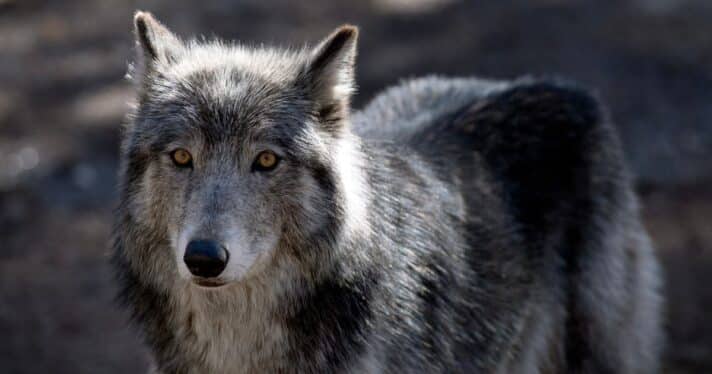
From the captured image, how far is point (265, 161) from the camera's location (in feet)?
13.4

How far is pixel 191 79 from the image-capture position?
4285 mm

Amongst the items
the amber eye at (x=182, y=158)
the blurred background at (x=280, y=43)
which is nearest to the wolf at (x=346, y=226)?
the amber eye at (x=182, y=158)

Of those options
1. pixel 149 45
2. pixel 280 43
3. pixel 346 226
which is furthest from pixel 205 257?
pixel 280 43

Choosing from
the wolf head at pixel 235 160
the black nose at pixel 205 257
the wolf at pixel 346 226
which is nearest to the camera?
the black nose at pixel 205 257

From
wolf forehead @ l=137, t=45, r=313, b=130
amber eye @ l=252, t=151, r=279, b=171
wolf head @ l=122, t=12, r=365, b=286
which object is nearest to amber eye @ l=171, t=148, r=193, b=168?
wolf head @ l=122, t=12, r=365, b=286

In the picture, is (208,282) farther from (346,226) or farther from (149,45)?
(149,45)

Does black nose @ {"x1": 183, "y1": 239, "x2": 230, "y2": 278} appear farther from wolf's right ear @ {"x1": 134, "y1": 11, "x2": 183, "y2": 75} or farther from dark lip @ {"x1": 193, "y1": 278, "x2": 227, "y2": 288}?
wolf's right ear @ {"x1": 134, "y1": 11, "x2": 183, "y2": 75}

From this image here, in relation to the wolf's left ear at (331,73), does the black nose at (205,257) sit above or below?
below

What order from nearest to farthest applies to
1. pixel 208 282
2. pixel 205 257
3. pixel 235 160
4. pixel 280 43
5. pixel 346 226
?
pixel 205 257
pixel 208 282
pixel 235 160
pixel 346 226
pixel 280 43

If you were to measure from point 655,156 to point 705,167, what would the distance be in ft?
1.65

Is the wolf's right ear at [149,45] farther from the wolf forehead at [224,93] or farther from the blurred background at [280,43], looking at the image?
the blurred background at [280,43]

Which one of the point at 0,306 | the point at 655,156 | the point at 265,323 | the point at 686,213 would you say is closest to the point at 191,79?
the point at 265,323

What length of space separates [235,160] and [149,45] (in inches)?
32.6

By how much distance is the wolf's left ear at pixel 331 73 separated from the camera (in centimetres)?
428
